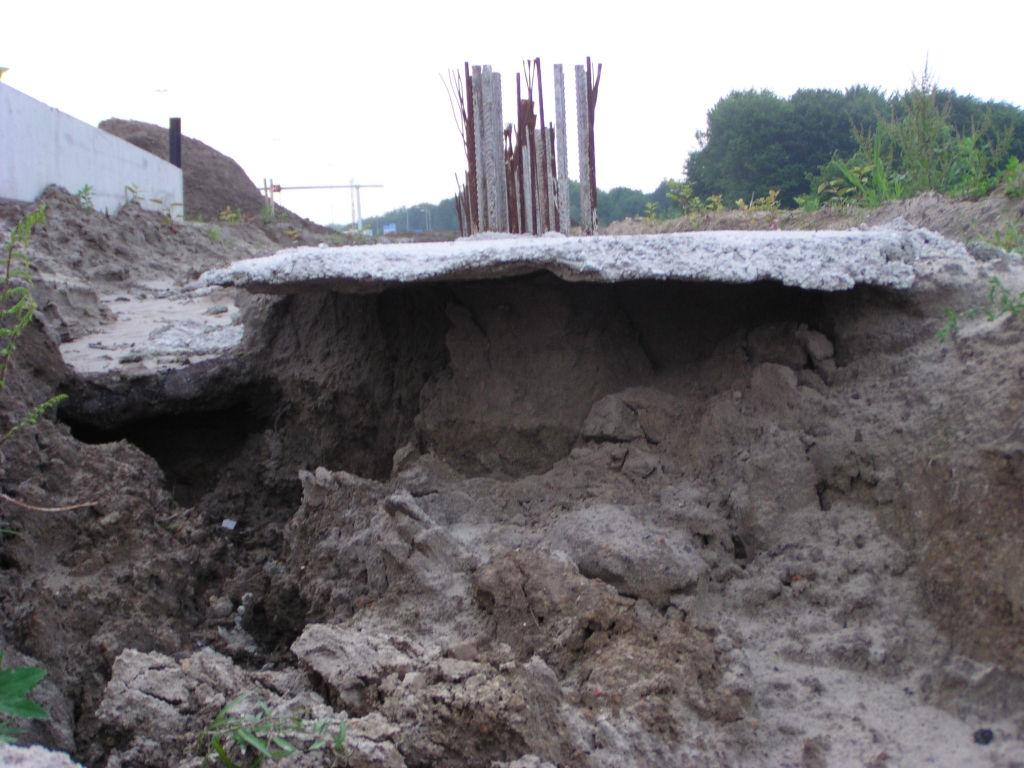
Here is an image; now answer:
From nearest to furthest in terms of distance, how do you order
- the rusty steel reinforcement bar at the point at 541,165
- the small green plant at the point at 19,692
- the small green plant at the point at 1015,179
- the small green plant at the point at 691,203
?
the small green plant at the point at 19,692 → the small green plant at the point at 1015,179 → the rusty steel reinforcement bar at the point at 541,165 → the small green plant at the point at 691,203

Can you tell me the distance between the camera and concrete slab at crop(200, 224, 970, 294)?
94.1 inches

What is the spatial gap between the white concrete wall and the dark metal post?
219cm

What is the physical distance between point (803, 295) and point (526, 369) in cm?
107

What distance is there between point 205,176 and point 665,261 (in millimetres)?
14768

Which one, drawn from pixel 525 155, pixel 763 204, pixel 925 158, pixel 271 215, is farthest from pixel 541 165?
pixel 271 215

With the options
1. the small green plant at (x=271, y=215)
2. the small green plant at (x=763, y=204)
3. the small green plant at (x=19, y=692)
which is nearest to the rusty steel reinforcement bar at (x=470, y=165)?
the small green plant at (x=763, y=204)

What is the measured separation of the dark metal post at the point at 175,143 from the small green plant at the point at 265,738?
1258cm

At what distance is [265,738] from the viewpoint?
5.06 ft

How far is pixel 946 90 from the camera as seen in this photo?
5.62 meters

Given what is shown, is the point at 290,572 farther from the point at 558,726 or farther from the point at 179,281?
the point at 179,281

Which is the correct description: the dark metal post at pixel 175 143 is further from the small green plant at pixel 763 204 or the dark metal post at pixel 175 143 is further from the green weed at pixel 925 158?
the green weed at pixel 925 158

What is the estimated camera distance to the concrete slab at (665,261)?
2.39 metres

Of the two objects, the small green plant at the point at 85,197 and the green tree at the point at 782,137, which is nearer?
the green tree at the point at 782,137

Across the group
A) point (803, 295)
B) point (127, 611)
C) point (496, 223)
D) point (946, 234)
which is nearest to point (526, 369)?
point (803, 295)
